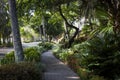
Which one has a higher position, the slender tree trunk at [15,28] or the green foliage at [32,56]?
the slender tree trunk at [15,28]

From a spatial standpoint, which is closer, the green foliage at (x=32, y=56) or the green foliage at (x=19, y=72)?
the green foliage at (x=19, y=72)

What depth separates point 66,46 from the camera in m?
24.4

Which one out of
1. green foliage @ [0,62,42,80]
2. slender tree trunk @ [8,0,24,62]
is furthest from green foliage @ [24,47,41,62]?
green foliage @ [0,62,42,80]

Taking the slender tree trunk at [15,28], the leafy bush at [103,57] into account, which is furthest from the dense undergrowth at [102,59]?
the slender tree trunk at [15,28]

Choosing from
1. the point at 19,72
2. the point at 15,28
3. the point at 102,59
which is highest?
the point at 15,28

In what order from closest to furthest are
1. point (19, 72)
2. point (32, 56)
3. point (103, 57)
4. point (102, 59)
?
point (19, 72) → point (102, 59) → point (103, 57) → point (32, 56)

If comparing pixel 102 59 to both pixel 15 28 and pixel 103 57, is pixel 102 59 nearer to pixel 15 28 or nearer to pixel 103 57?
pixel 103 57

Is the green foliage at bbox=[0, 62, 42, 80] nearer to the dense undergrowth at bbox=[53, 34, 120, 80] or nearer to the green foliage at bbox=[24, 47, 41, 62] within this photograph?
the dense undergrowth at bbox=[53, 34, 120, 80]

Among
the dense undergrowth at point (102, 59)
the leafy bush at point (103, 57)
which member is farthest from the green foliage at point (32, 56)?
the leafy bush at point (103, 57)

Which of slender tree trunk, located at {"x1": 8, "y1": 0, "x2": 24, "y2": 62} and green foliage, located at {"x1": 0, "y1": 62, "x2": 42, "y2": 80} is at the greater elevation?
slender tree trunk, located at {"x1": 8, "y1": 0, "x2": 24, "y2": 62}

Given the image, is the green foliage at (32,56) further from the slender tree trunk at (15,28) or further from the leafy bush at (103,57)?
the leafy bush at (103,57)

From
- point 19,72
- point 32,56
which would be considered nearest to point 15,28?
point 32,56

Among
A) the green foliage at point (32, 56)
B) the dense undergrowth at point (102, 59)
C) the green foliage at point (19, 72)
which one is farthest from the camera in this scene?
the green foliage at point (32, 56)

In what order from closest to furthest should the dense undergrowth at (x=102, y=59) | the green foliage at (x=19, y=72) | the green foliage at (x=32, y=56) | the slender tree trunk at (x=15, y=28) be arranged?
1. the green foliage at (x=19, y=72)
2. the dense undergrowth at (x=102, y=59)
3. the slender tree trunk at (x=15, y=28)
4. the green foliage at (x=32, y=56)
